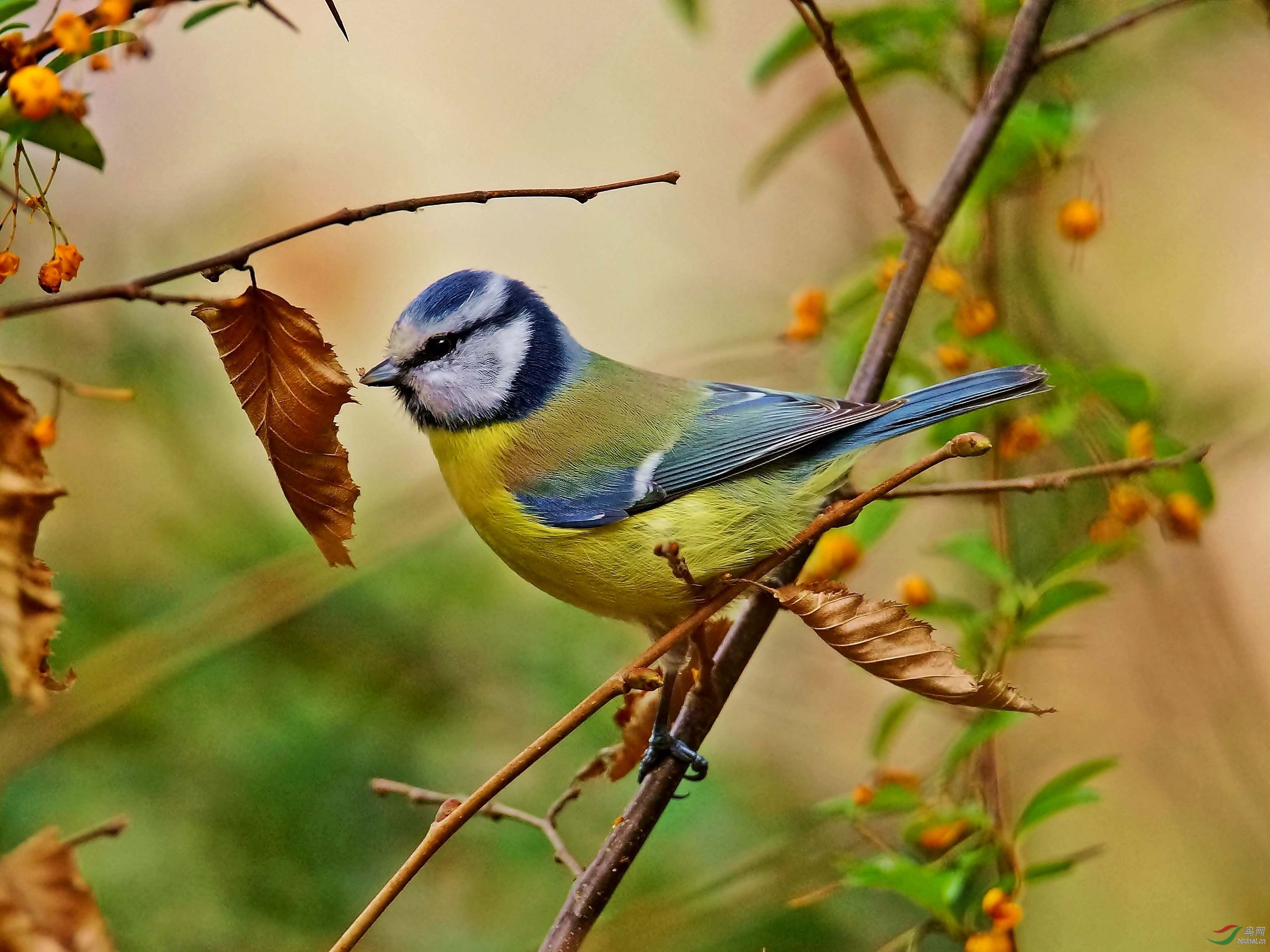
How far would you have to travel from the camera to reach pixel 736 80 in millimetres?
3307

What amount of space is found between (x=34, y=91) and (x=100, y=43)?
0.13m

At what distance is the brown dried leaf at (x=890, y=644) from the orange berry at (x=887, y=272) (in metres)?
0.67

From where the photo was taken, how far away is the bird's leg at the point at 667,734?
1202mm

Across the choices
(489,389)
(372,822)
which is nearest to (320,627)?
(372,822)

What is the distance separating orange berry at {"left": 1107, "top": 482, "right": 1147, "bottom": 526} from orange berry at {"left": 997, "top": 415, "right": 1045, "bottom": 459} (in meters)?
0.11

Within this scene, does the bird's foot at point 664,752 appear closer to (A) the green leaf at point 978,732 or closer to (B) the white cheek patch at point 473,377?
(A) the green leaf at point 978,732

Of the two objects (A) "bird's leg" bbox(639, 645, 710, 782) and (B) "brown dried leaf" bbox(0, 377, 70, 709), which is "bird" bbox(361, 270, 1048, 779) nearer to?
(A) "bird's leg" bbox(639, 645, 710, 782)

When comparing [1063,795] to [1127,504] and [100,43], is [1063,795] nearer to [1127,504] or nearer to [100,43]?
[1127,504]

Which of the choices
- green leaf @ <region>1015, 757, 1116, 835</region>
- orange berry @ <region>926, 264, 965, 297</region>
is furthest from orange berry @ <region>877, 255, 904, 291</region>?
green leaf @ <region>1015, 757, 1116, 835</region>

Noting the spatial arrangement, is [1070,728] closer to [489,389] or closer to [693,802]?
[693,802]

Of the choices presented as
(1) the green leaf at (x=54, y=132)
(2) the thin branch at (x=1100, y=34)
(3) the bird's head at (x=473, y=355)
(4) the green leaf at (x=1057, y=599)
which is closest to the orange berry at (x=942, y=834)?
(4) the green leaf at (x=1057, y=599)

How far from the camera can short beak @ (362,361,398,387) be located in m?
1.52

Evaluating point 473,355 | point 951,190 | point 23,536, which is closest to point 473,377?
point 473,355

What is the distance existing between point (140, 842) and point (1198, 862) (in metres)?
1.79
